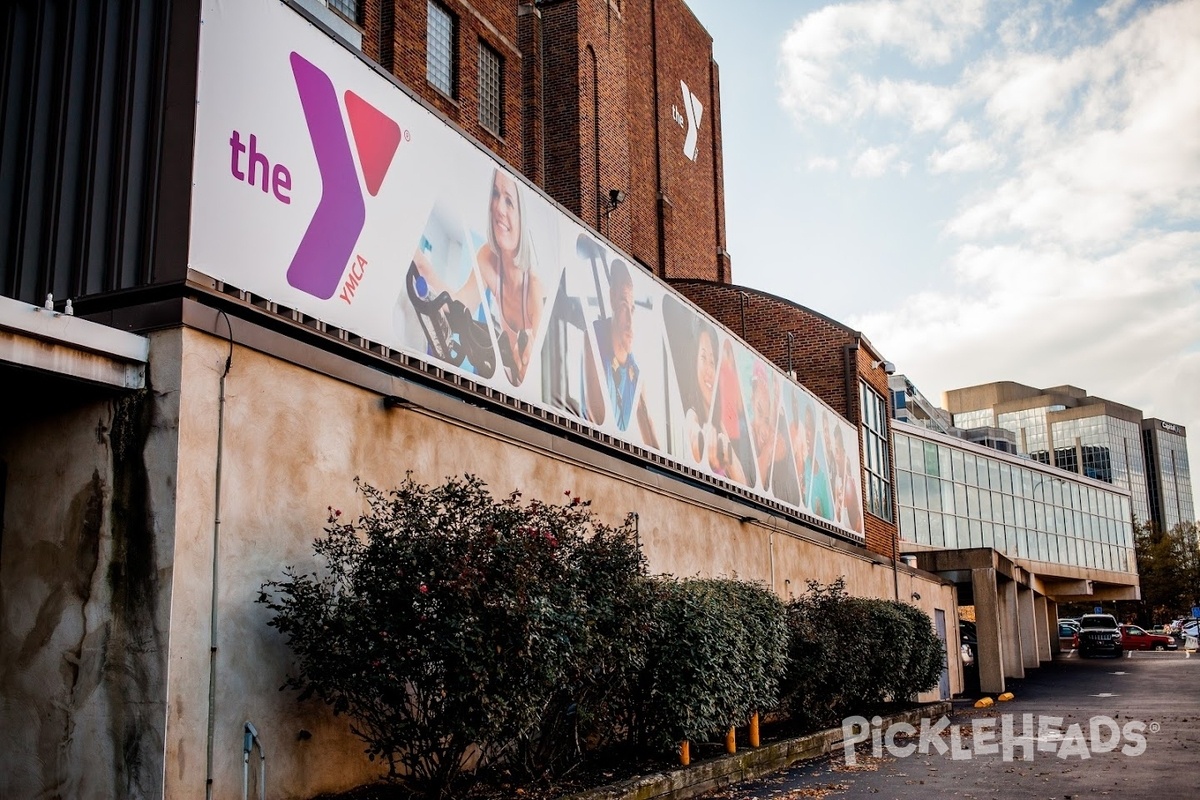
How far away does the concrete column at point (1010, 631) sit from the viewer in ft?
125

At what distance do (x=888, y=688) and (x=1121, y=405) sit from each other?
157483 mm

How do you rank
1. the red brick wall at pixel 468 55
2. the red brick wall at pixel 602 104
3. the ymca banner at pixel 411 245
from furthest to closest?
the red brick wall at pixel 602 104
the red brick wall at pixel 468 55
the ymca banner at pixel 411 245

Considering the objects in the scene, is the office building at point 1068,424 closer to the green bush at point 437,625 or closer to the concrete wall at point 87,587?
the green bush at point 437,625

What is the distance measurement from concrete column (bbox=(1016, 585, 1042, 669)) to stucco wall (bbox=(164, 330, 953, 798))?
1641 inches

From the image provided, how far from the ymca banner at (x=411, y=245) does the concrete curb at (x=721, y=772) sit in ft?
14.1

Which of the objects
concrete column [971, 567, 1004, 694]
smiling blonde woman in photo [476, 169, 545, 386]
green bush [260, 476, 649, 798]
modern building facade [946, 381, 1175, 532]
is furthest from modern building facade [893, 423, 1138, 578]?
modern building facade [946, 381, 1175, 532]

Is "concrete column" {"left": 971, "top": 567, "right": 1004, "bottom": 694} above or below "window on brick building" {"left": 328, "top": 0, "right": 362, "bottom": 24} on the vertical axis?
below

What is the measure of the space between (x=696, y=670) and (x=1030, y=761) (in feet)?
15.7

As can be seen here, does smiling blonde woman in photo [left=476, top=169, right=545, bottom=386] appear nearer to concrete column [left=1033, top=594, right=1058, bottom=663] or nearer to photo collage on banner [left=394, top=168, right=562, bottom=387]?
photo collage on banner [left=394, top=168, right=562, bottom=387]

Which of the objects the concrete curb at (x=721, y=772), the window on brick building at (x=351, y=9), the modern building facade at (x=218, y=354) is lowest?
the concrete curb at (x=721, y=772)

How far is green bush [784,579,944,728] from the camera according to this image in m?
14.9

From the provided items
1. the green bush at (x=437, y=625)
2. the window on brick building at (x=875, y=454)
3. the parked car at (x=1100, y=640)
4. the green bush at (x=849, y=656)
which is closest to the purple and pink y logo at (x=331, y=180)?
the green bush at (x=437, y=625)

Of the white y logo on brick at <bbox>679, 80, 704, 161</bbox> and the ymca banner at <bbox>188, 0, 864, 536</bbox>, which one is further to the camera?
the white y logo on brick at <bbox>679, 80, 704, 161</bbox>

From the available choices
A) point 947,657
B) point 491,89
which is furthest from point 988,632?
point 491,89
